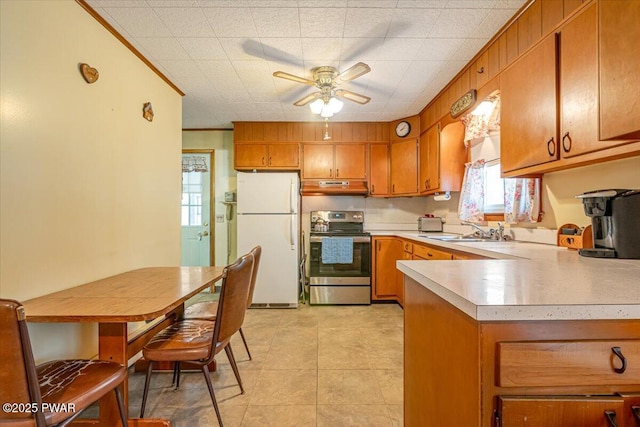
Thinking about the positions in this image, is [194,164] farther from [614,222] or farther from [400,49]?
[614,222]

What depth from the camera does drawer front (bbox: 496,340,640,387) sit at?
707mm

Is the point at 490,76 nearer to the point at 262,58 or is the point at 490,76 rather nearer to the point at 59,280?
the point at 262,58

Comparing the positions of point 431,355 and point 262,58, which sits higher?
Answer: point 262,58

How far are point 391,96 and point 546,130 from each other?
1.77 meters

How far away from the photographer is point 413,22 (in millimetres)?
1941

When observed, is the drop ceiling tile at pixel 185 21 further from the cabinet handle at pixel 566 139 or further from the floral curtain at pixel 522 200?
the floral curtain at pixel 522 200

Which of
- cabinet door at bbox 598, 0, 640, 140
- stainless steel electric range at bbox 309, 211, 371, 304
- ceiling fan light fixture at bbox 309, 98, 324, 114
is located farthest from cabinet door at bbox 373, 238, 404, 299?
cabinet door at bbox 598, 0, 640, 140

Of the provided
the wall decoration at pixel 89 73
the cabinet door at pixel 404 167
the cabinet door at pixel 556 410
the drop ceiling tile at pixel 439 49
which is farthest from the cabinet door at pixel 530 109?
the wall decoration at pixel 89 73

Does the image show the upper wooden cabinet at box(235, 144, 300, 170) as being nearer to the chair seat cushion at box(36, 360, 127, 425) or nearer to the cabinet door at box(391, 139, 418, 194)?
the cabinet door at box(391, 139, 418, 194)

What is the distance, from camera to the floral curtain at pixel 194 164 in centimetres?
435

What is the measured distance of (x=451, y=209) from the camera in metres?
3.61

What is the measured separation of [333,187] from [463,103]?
1.88 meters

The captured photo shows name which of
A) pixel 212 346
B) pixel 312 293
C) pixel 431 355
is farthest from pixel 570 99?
pixel 312 293

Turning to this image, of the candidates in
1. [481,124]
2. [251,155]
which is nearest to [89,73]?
[251,155]
